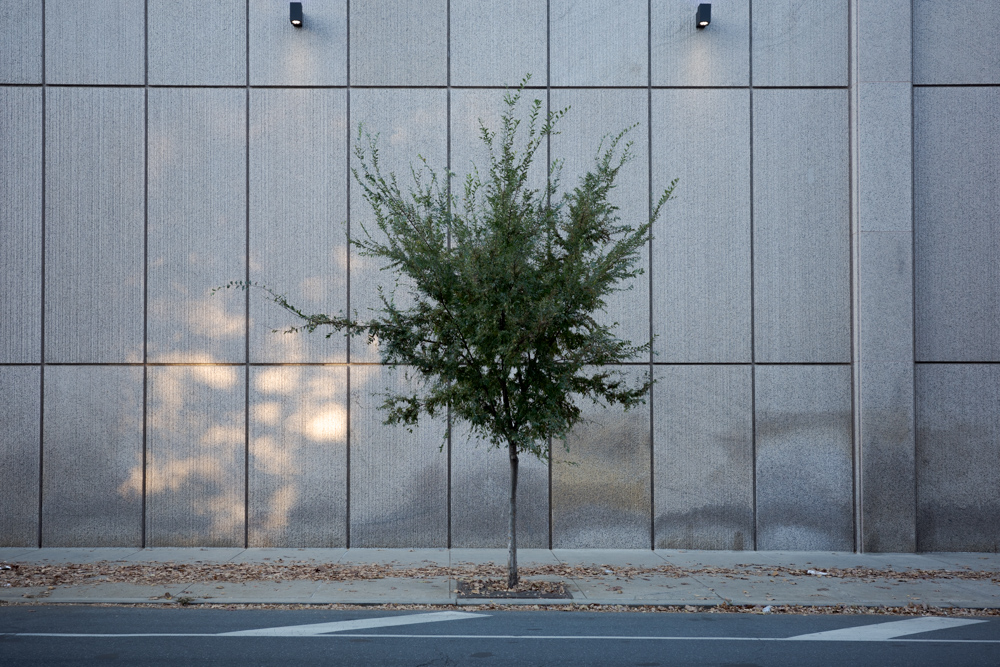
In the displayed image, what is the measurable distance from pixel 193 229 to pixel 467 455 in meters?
5.91

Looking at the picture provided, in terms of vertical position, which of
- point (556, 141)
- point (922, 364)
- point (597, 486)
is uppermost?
point (556, 141)

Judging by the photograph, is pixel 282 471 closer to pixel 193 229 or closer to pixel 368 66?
pixel 193 229

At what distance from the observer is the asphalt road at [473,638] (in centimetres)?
748

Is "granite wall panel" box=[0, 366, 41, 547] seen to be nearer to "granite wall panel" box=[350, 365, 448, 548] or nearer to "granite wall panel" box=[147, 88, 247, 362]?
"granite wall panel" box=[147, 88, 247, 362]

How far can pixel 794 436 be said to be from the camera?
549 inches

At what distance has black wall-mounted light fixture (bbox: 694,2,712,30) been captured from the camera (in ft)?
45.1

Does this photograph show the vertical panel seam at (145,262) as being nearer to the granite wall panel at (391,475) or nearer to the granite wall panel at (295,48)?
the granite wall panel at (295,48)

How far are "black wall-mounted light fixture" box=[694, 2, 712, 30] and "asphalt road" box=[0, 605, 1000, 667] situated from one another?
9.47 meters

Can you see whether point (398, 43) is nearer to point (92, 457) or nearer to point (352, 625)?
point (92, 457)

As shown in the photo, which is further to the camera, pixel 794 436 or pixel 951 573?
pixel 794 436

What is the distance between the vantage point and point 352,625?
8773 mm

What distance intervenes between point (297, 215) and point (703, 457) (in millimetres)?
7876

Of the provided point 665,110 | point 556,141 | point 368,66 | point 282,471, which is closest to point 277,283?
point 282,471

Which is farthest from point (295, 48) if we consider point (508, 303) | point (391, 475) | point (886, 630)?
point (886, 630)
